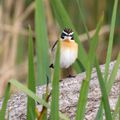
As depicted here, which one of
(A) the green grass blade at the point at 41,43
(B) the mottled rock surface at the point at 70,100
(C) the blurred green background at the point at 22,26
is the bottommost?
(B) the mottled rock surface at the point at 70,100

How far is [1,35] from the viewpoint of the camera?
162 inches

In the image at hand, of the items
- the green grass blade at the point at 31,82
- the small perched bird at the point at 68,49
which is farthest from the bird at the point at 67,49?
the green grass blade at the point at 31,82

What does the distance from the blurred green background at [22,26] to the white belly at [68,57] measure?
4.05 feet

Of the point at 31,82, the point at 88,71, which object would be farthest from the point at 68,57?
the point at 88,71

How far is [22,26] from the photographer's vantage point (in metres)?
4.17

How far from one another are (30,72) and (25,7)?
2.64m

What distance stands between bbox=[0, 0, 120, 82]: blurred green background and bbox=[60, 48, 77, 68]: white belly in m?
1.23

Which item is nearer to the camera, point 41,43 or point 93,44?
point 93,44

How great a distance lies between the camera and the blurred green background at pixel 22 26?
160 inches

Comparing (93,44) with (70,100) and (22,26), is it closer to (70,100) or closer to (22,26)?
(70,100)

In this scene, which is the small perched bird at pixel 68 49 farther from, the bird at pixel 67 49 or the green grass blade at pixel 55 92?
the green grass blade at pixel 55 92

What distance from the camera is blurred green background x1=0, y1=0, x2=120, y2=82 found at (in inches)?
160

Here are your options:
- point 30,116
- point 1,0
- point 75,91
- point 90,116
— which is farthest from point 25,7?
point 30,116

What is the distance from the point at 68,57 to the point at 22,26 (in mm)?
1468
